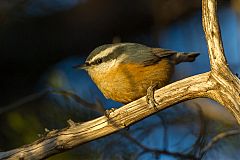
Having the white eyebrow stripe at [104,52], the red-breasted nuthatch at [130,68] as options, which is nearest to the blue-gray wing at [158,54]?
the red-breasted nuthatch at [130,68]

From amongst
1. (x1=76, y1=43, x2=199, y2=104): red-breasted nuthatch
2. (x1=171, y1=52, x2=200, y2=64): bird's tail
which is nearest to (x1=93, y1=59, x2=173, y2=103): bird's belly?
(x1=76, y1=43, x2=199, y2=104): red-breasted nuthatch

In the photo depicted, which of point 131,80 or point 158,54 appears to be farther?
point 158,54

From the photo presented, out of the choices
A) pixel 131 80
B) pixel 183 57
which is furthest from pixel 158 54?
pixel 131 80

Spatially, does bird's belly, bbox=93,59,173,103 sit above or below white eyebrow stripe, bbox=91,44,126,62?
below

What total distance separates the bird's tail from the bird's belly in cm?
12

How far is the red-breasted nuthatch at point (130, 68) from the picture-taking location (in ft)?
12.7

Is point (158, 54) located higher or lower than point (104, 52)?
lower

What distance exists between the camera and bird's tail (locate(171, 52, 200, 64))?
400cm

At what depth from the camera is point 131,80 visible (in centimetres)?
388

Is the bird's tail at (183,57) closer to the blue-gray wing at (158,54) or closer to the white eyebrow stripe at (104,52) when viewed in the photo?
the blue-gray wing at (158,54)

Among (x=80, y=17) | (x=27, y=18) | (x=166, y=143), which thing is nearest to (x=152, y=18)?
(x=80, y=17)

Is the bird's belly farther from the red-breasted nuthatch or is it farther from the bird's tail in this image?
the bird's tail

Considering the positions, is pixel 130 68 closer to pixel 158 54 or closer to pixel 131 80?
pixel 131 80

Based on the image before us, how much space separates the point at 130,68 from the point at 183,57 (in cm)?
40
